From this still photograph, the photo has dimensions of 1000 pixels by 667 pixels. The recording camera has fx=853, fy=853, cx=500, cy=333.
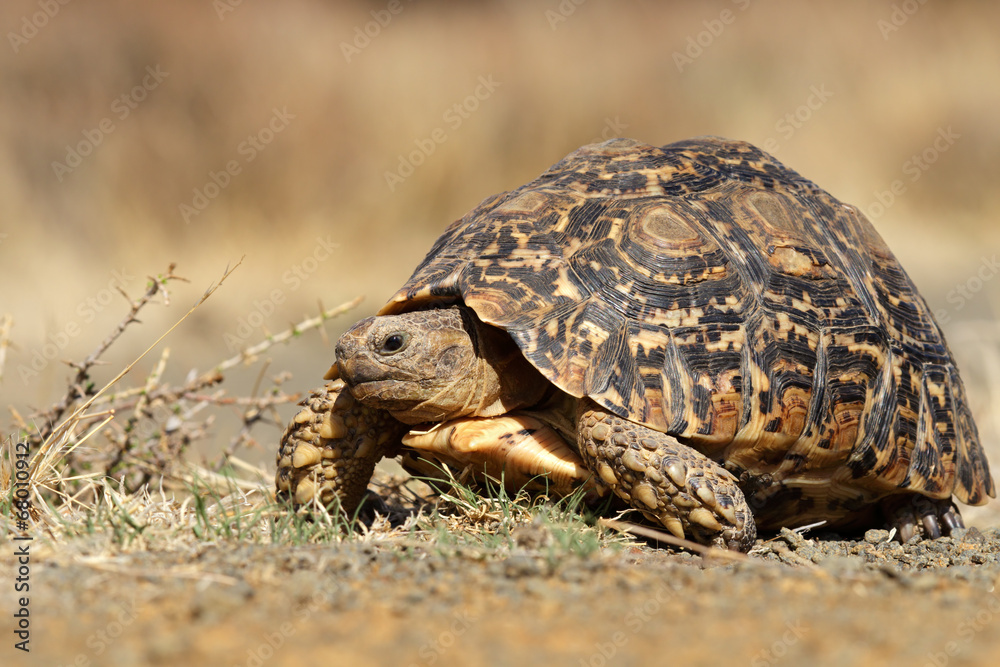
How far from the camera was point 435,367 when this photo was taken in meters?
2.99

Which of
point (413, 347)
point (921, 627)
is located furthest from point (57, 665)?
point (413, 347)

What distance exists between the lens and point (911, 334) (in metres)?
3.51

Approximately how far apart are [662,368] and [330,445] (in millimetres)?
1270

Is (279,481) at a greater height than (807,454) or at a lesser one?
lesser

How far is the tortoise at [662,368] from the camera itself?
284 cm

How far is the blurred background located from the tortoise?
5428 mm

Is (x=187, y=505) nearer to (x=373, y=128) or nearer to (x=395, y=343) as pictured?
(x=395, y=343)

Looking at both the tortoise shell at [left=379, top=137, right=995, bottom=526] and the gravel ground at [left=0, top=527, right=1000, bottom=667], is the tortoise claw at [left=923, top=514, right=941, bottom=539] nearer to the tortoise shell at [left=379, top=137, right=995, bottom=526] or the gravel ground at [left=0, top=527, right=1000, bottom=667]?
the tortoise shell at [left=379, top=137, right=995, bottom=526]

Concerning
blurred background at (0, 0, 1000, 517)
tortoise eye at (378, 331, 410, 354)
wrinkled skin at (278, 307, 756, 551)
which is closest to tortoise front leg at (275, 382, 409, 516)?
wrinkled skin at (278, 307, 756, 551)

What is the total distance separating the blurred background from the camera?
938cm

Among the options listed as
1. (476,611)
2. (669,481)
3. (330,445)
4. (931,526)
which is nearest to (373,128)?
(330,445)

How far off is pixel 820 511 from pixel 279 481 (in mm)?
2138


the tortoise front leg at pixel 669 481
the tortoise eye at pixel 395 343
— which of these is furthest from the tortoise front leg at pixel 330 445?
the tortoise front leg at pixel 669 481

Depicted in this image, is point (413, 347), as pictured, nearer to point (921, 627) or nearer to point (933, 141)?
point (921, 627)
